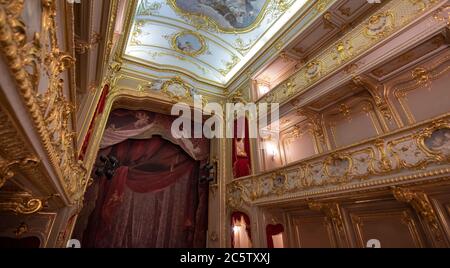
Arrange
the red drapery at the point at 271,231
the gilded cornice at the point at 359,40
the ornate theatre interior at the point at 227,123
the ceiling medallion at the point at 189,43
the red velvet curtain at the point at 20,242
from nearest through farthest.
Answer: the ornate theatre interior at the point at 227,123 → the red velvet curtain at the point at 20,242 → the gilded cornice at the point at 359,40 → the red drapery at the point at 271,231 → the ceiling medallion at the point at 189,43

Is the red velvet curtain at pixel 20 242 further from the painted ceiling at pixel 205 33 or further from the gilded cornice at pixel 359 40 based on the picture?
the gilded cornice at pixel 359 40

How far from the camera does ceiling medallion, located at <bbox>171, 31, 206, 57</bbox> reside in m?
6.76

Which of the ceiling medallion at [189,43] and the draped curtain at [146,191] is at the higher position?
the ceiling medallion at [189,43]

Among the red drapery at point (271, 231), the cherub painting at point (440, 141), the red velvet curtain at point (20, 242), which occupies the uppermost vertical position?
the cherub painting at point (440, 141)

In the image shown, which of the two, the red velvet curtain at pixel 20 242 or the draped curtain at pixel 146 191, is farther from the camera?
the draped curtain at pixel 146 191

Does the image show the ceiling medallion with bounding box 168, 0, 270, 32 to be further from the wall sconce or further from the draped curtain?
the wall sconce

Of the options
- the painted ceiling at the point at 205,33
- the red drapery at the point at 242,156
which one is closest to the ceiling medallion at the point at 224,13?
the painted ceiling at the point at 205,33

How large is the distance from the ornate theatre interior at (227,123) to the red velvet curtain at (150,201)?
1.4 inches

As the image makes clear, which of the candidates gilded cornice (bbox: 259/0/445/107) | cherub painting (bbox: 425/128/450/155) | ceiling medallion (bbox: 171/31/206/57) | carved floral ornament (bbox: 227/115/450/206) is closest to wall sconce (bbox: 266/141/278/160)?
carved floral ornament (bbox: 227/115/450/206)

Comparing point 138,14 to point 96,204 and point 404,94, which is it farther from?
point 404,94

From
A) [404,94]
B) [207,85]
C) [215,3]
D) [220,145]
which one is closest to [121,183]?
[220,145]

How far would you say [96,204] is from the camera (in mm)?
5406

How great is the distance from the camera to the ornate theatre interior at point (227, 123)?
5.15 feet
